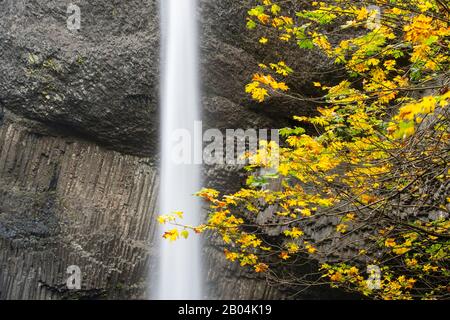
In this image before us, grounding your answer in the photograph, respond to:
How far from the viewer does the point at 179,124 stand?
36.2 feet

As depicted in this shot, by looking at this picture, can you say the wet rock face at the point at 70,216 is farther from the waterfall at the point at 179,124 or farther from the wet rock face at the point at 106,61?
the wet rock face at the point at 106,61

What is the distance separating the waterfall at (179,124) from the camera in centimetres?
1082

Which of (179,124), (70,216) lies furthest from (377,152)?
(70,216)

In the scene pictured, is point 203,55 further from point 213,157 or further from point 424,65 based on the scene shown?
point 424,65

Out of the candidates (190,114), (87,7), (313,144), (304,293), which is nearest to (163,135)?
(190,114)

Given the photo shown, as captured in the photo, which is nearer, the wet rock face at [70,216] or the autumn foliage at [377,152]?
the autumn foliage at [377,152]

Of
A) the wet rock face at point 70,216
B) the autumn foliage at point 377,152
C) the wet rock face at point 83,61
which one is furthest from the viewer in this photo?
the wet rock face at point 83,61

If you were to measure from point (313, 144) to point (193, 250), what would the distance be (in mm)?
6017

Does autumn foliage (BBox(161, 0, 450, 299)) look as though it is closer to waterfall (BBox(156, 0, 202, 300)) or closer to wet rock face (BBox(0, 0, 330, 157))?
waterfall (BBox(156, 0, 202, 300))

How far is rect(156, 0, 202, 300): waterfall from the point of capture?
10820 mm

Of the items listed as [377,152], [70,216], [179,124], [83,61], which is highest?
[83,61]

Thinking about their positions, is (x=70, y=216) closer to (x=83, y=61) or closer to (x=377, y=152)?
(x=83, y=61)

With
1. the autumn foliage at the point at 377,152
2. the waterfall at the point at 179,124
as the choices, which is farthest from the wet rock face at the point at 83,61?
the autumn foliage at the point at 377,152

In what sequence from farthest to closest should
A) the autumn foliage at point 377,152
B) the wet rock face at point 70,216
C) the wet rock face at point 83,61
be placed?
1. the wet rock face at point 83,61
2. the wet rock face at point 70,216
3. the autumn foliage at point 377,152
